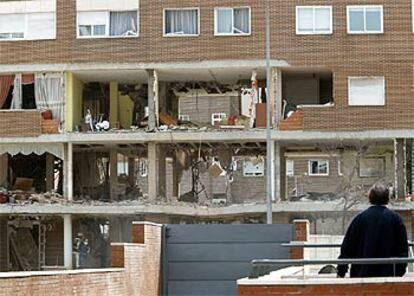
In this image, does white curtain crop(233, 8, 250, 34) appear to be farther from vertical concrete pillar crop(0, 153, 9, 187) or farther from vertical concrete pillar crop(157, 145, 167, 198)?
vertical concrete pillar crop(0, 153, 9, 187)

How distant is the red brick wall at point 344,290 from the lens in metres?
11.0

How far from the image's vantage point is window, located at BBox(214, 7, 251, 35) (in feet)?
139

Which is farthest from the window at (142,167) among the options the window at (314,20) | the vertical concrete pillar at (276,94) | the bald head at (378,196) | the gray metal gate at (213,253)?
the bald head at (378,196)

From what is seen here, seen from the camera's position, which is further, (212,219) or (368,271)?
(212,219)

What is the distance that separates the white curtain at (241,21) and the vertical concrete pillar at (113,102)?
6213 mm

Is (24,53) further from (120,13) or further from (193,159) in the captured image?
(193,159)

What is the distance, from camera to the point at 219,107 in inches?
2191

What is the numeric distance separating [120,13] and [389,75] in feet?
35.5

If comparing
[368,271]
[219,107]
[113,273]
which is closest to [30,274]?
[368,271]

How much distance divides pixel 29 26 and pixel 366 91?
13.5 metres

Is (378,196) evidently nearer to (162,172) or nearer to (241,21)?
(241,21)

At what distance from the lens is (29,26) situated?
43.1m

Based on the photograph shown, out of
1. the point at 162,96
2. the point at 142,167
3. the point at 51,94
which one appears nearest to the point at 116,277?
the point at 51,94

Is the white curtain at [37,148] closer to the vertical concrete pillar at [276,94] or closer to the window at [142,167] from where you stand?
the window at [142,167]
